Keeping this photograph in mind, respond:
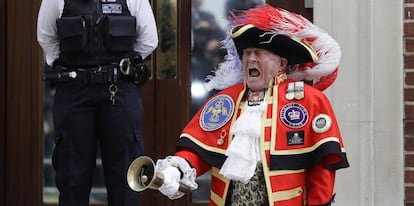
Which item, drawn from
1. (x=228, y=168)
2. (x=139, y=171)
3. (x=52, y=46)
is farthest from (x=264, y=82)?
(x=52, y=46)

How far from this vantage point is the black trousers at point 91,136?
4.15 metres

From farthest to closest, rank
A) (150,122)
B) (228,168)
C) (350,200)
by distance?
(150,122), (350,200), (228,168)

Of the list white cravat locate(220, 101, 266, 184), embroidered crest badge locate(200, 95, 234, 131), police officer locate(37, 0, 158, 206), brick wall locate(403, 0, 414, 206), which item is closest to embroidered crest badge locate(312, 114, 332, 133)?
white cravat locate(220, 101, 266, 184)

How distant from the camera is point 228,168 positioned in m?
3.29

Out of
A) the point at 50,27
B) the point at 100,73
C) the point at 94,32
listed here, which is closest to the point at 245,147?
the point at 100,73

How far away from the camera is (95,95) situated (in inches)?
163

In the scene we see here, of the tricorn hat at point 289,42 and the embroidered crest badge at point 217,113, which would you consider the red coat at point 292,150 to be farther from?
the tricorn hat at point 289,42

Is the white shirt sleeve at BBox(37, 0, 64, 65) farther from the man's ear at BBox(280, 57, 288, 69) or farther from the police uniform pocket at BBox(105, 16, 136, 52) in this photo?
the man's ear at BBox(280, 57, 288, 69)

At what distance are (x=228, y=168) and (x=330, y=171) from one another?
1.45 ft

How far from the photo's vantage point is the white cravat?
327 cm

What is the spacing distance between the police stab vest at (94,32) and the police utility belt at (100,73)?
0.15 ft

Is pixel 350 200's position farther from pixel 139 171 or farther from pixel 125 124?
pixel 139 171

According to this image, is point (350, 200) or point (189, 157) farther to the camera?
point (350, 200)

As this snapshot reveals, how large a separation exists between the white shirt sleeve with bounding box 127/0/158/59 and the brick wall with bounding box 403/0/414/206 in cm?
158
